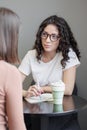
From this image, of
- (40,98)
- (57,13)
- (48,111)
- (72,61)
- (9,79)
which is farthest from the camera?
(57,13)

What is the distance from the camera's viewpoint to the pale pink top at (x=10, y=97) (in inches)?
42.5

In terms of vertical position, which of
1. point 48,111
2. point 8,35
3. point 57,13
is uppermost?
point 57,13

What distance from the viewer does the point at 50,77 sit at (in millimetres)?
2170

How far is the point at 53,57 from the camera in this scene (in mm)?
2217

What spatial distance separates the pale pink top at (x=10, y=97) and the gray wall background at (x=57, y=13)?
1.57 metres

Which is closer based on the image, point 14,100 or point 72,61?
point 14,100

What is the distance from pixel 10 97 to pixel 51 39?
1.12 m

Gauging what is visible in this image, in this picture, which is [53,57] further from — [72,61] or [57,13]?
[57,13]

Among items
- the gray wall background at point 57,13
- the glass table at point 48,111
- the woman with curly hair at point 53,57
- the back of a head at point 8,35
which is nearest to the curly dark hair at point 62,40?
the woman with curly hair at point 53,57

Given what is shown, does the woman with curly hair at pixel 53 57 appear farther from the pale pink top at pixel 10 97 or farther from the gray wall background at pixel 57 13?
the pale pink top at pixel 10 97

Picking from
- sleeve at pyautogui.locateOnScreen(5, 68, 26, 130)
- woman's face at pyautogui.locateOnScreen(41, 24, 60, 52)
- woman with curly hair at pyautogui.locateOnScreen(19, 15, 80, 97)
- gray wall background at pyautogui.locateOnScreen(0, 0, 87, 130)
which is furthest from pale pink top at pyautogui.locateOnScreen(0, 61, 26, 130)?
gray wall background at pyautogui.locateOnScreen(0, 0, 87, 130)

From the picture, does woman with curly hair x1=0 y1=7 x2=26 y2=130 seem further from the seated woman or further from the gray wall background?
the gray wall background

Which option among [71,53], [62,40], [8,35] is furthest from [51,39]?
[8,35]

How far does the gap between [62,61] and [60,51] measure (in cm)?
12
